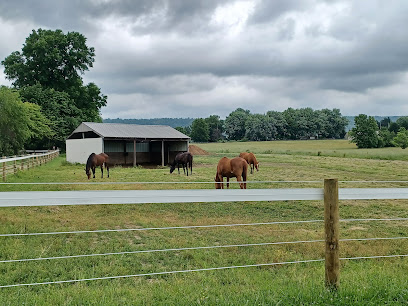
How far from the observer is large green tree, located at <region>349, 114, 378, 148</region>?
66.3m

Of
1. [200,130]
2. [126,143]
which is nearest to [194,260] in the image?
[126,143]

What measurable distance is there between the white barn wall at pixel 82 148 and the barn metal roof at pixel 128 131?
784 mm

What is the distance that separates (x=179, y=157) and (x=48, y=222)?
13.8 meters

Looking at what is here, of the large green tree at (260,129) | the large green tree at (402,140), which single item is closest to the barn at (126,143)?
the large green tree at (402,140)

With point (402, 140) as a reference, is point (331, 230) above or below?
below

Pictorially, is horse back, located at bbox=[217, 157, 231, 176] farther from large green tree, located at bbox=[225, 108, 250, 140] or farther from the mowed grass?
large green tree, located at bbox=[225, 108, 250, 140]

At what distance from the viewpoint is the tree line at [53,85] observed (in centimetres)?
4325

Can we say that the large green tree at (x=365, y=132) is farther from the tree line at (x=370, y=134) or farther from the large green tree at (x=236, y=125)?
the large green tree at (x=236, y=125)

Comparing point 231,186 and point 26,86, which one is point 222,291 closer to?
point 231,186

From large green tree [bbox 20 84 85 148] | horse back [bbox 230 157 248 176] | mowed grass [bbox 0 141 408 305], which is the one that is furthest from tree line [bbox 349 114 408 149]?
mowed grass [bbox 0 141 408 305]

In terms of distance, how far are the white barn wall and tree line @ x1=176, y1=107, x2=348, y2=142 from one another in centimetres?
5241

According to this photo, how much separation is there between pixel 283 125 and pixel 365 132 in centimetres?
1852

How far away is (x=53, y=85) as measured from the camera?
5006cm

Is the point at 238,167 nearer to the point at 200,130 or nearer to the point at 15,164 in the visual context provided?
the point at 15,164
